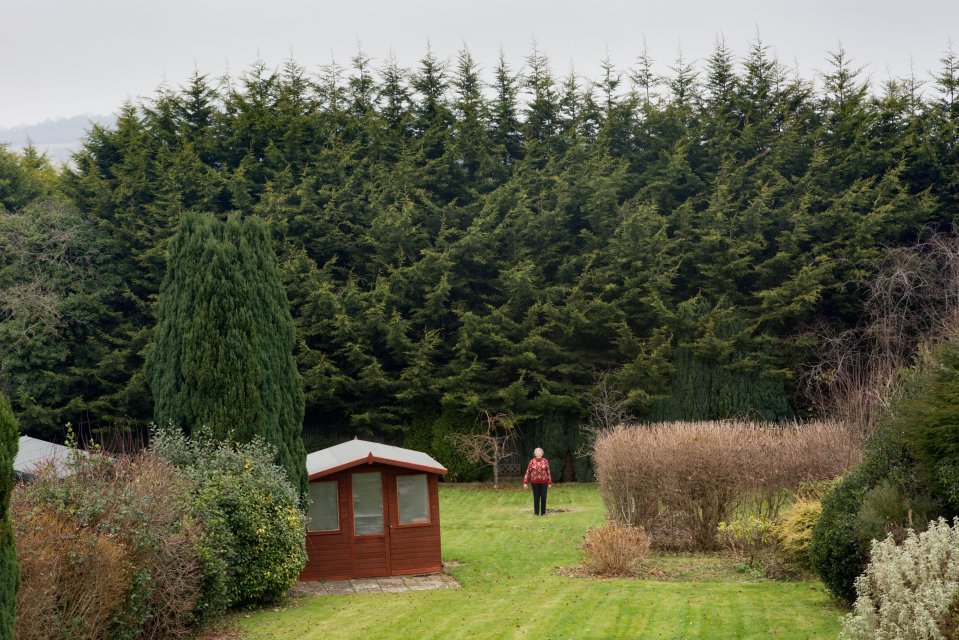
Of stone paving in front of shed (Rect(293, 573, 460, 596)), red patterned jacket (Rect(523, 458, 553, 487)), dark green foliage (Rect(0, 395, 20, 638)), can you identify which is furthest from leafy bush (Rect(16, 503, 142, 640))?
red patterned jacket (Rect(523, 458, 553, 487))

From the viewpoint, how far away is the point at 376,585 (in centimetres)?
1415

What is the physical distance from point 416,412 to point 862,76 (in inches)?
692

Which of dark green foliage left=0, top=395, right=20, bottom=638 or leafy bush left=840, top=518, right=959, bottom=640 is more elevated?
dark green foliage left=0, top=395, right=20, bottom=638

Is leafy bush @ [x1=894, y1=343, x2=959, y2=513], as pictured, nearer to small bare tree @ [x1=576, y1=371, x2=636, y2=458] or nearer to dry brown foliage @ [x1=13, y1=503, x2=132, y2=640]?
dry brown foliage @ [x1=13, y1=503, x2=132, y2=640]

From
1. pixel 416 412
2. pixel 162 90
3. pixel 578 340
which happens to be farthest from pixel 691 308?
pixel 162 90

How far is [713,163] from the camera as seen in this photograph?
2961cm

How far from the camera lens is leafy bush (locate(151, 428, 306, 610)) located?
11812 mm

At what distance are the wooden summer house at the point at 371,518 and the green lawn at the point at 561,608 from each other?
3.29ft

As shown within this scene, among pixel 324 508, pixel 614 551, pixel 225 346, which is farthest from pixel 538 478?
pixel 225 346

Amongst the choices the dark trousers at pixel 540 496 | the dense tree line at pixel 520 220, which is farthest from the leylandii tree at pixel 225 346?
the dense tree line at pixel 520 220

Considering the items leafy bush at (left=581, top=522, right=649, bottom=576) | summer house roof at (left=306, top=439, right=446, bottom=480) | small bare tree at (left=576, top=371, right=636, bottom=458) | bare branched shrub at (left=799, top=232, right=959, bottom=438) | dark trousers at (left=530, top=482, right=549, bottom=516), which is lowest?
leafy bush at (left=581, top=522, right=649, bottom=576)

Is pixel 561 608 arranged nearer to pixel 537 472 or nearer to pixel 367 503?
pixel 367 503

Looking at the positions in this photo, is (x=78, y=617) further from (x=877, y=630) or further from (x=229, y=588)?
(x=877, y=630)

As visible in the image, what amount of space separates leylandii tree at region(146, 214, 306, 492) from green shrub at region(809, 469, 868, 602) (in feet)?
25.0
